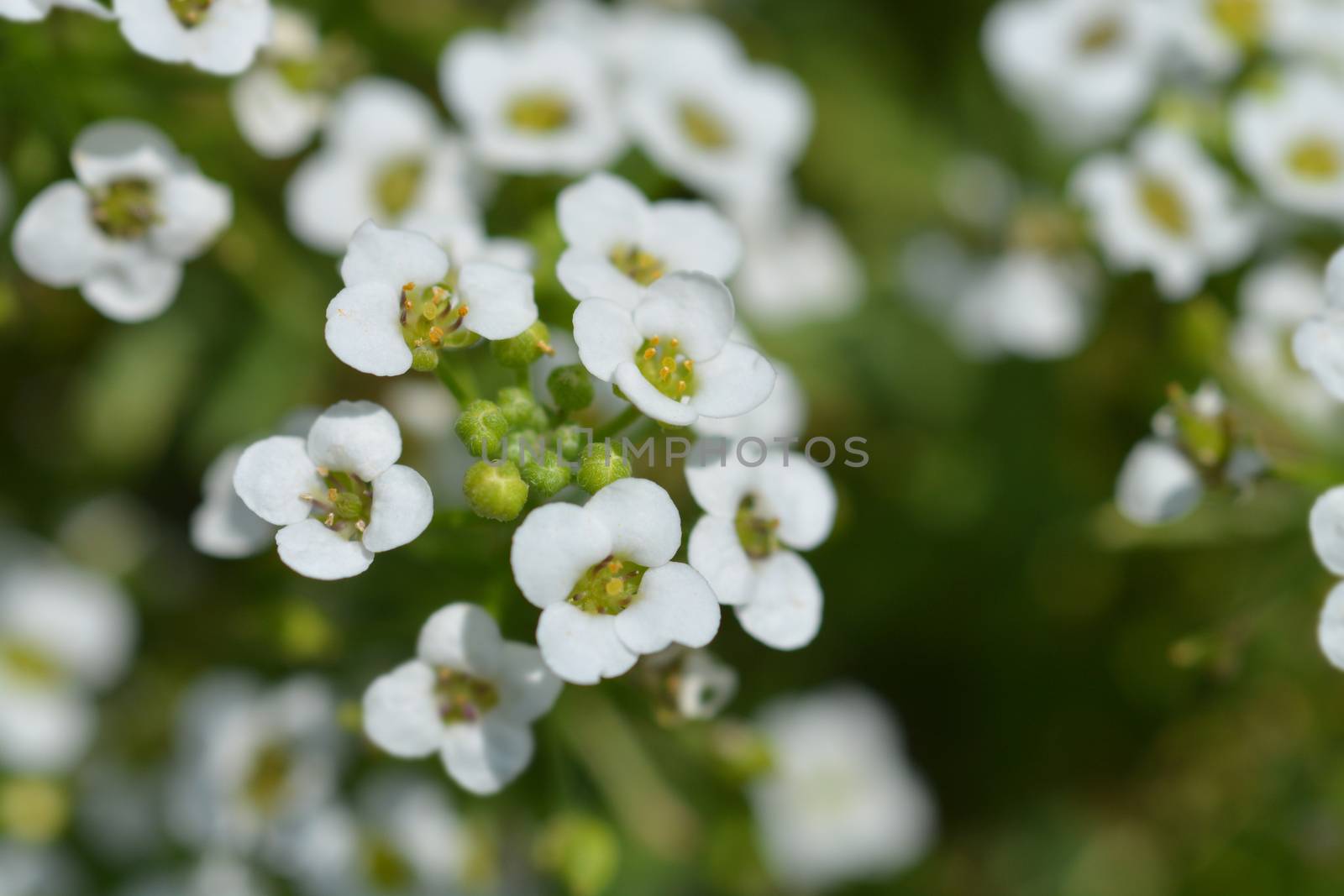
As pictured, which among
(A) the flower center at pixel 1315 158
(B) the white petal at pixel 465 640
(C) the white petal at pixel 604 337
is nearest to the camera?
(C) the white petal at pixel 604 337

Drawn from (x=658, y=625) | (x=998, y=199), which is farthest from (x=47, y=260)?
(x=998, y=199)

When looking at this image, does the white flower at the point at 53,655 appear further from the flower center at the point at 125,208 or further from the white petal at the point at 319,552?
the white petal at the point at 319,552

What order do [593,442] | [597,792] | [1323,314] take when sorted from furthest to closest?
[597,792] → [1323,314] → [593,442]

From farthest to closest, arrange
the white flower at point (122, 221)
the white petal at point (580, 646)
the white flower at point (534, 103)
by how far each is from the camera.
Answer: the white flower at point (534, 103), the white flower at point (122, 221), the white petal at point (580, 646)

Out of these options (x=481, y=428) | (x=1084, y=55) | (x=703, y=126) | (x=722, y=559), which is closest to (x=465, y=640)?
(x=481, y=428)

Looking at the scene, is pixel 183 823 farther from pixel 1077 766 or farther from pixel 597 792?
pixel 1077 766

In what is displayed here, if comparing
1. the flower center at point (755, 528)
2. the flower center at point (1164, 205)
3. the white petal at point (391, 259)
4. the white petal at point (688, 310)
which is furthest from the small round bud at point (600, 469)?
the flower center at point (1164, 205)

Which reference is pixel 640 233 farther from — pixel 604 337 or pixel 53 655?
pixel 53 655
